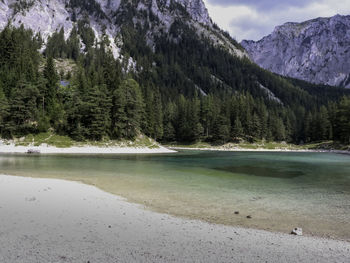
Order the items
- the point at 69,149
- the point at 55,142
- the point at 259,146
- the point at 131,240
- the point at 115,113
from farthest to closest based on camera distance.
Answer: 1. the point at 259,146
2. the point at 115,113
3. the point at 55,142
4. the point at 69,149
5. the point at 131,240

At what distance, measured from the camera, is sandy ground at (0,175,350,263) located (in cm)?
674

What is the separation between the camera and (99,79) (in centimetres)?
7612

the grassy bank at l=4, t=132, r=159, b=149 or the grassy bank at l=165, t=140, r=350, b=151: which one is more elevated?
the grassy bank at l=4, t=132, r=159, b=149

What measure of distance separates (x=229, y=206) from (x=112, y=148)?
53.8 m

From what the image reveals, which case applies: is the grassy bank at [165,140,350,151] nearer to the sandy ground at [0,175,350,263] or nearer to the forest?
the forest

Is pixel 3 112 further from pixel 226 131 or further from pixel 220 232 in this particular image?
pixel 226 131

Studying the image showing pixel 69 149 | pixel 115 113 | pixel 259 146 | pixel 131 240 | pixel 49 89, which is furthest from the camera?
pixel 259 146

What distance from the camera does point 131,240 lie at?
7.90m

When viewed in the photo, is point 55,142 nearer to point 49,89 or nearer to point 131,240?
point 49,89

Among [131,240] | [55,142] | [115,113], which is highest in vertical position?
[115,113]

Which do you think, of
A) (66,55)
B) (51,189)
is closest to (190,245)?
(51,189)

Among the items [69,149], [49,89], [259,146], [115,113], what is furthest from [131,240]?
[259,146]

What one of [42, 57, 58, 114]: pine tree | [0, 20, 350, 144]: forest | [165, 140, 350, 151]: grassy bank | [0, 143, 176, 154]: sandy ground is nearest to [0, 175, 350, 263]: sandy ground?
[0, 143, 176, 154]: sandy ground

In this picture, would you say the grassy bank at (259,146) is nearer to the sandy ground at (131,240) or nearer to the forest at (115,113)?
the forest at (115,113)
